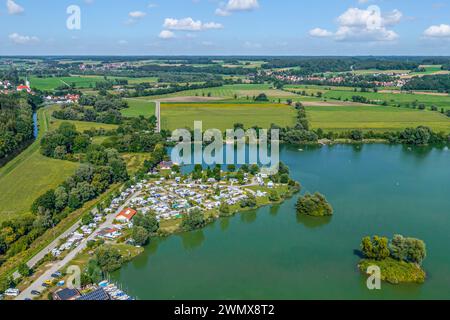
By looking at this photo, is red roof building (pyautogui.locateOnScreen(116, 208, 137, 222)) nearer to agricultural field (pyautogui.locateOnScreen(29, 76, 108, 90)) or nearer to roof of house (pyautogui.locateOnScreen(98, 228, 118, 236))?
roof of house (pyautogui.locateOnScreen(98, 228, 118, 236))

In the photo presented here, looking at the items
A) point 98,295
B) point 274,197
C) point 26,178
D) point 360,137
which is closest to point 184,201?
point 274,197

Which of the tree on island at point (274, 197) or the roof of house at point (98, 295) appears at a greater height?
the tree on island at point (274, 197)

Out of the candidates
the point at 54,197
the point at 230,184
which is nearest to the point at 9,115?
the point at 54,197

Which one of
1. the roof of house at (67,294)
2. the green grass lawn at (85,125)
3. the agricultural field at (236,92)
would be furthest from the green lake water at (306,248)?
the agricultural field at (236,92)

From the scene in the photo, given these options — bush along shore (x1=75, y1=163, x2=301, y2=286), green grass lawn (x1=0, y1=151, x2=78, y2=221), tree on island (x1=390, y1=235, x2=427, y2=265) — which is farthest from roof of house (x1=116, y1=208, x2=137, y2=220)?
tree on island (x1=390, y1=235, x2=427, y2=265)

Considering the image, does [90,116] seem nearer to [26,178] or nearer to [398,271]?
[26,178]

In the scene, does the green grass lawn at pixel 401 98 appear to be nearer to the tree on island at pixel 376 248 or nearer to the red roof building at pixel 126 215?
the tree on island at pixel 376 248
